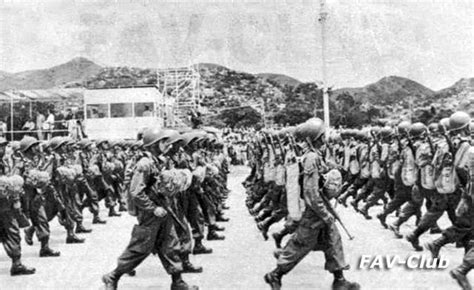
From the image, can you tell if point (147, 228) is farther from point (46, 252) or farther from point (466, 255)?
point (46, 252)

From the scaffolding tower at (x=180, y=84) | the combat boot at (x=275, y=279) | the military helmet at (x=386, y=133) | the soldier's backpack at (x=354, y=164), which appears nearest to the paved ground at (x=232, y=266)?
the combat boot at (x=275, y=279)

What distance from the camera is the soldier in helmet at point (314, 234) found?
21.6 feet

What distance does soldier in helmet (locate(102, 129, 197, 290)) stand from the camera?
6547mm

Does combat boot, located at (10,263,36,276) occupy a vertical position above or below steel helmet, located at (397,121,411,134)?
below

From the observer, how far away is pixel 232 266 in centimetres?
890

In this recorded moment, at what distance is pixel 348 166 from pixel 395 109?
6937 cm

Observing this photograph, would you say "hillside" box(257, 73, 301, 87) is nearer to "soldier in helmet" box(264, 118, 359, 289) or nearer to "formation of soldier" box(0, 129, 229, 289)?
"formation of soldier" box(0, 129, 229, 289)

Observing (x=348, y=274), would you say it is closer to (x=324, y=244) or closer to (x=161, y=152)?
(x=324, y=244)

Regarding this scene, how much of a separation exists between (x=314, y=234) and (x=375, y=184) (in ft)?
24.4

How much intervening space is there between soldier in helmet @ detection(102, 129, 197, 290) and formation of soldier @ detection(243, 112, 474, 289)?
112 cm

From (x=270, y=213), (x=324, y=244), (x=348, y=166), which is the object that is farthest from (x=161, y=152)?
(x=348, y=166)

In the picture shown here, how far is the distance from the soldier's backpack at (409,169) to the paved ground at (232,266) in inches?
42.3

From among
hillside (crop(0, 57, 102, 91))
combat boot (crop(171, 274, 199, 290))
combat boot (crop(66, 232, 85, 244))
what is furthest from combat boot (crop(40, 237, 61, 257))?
hillside (crop(0, 57, 102, 91))

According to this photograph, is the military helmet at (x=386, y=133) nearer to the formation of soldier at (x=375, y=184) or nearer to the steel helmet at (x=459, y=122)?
the formation of soldier at (x=375, y=184)
